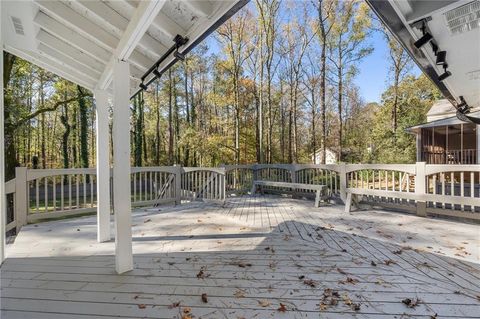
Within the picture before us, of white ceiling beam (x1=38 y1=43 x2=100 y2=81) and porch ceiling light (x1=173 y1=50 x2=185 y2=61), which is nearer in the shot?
porch ceiling light (x1=173 y1=50 x2=185 y2=61)

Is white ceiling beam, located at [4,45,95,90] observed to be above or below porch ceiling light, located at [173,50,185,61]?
above

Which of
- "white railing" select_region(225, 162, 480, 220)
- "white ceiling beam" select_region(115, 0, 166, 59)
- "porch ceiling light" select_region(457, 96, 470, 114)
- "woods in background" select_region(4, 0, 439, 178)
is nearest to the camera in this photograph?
"white ceiling beam" select_region(115, 0, 166, 59)

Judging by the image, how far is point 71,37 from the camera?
100.0 inches

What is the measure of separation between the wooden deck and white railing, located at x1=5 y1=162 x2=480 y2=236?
417 millimetres

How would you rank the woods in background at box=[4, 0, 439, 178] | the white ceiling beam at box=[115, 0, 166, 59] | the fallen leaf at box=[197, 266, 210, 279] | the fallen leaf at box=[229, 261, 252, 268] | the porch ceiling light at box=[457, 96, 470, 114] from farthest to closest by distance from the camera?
the woods in background at box=[4, 0, 439, 178], the porch ceiling light at box=[457, 96, 470, 114], the fallen leaf at box=[229, 261, 252, 268], the fallen leaf at box=[197, 266, 210, 279], the white ceiling beam at box=[115, 0, 166, 59]

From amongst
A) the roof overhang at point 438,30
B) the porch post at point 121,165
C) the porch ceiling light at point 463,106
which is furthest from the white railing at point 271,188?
the porch post at point 121,165

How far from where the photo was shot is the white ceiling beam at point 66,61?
2.82 metres

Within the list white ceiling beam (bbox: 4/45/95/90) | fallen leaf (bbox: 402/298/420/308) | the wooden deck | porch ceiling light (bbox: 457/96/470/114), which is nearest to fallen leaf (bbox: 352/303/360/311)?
the wooden deck

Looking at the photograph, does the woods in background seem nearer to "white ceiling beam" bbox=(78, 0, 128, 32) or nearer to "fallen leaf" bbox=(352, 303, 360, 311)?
"white ceiling beam" bbox=(78, 0, 128, 32)

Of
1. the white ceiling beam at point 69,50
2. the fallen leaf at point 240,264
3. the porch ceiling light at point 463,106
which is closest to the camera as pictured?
the white ceiling beam at point 69,50

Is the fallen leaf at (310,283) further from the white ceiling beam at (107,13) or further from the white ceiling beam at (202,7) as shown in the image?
the white ceiling beam at (107,13)

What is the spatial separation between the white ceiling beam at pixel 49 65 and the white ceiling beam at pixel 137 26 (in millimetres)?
920

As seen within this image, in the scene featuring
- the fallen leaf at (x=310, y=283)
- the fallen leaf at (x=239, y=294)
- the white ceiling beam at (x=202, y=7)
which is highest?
the white ceiling beam at (x=202, y=7)

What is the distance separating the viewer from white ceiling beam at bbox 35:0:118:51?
2146 millimetres
